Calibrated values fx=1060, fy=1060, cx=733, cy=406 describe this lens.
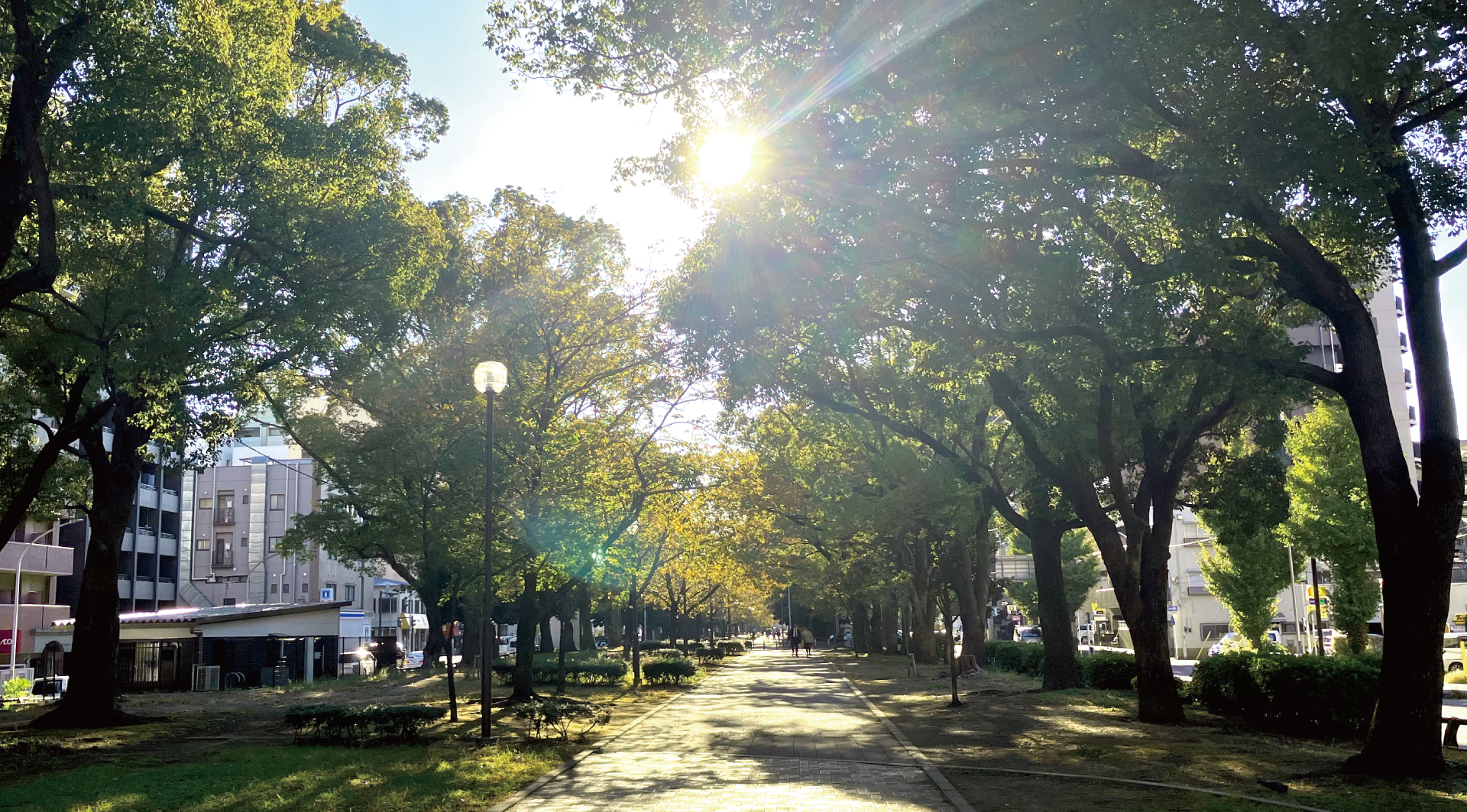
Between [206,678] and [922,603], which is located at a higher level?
[922,603]

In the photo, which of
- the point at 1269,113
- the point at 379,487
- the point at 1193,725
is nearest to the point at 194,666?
the point at 379,487

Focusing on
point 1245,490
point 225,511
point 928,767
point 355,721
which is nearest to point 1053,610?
point 1245,490

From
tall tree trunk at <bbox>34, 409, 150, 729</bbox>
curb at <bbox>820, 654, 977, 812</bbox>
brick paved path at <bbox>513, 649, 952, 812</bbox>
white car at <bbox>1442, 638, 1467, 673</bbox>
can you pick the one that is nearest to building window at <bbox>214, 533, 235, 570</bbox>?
tall tree trunk at <bbox>34, 409, 150, 729</bbox>

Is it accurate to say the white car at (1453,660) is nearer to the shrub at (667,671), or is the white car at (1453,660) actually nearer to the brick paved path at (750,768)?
the brick paved path at (750,768)

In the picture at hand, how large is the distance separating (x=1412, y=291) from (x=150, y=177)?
16988 mm

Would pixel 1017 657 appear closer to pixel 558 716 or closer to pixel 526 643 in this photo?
pixel 526 643

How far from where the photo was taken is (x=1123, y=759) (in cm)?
1368

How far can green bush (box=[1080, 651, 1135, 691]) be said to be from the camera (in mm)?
25500

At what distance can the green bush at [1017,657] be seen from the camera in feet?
107

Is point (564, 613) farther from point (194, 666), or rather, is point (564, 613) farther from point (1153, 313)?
point (1153, 313)

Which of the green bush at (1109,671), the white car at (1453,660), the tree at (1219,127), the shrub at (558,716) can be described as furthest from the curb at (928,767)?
the white car at (1453,660)

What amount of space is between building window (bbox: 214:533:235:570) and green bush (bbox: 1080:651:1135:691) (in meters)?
66.3

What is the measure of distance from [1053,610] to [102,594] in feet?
69.7

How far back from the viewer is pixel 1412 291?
469 inches
